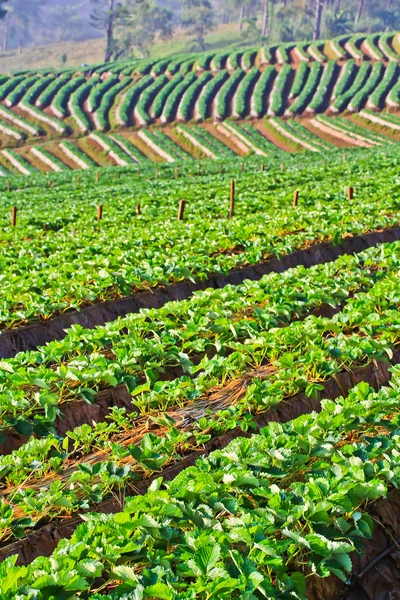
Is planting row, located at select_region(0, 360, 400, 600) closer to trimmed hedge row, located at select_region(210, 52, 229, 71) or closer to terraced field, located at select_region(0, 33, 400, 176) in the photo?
terraced field, located at select_region(0, 33, 400, 176)

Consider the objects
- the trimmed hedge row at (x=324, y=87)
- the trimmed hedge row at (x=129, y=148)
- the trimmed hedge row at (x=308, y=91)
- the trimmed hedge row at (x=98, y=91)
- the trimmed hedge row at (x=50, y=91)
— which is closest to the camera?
the trimmed hedge row at (x=129, y=148)

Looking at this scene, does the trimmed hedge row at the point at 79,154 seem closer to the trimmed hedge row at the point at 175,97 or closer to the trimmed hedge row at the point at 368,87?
the trimmed hedge row at the point at 175,97

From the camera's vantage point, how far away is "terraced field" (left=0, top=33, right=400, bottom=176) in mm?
55906

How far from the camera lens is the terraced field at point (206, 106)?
55.9 m

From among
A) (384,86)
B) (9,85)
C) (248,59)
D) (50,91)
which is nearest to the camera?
(384,86)

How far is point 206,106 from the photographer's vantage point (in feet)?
214

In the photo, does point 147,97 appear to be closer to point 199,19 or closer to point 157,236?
point 157,236

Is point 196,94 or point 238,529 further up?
point 238,529

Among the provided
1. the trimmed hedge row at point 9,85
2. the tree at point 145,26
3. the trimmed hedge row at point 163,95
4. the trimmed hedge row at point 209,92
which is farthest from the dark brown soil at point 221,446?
the tree at point 145,26

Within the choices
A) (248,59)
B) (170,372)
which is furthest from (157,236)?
(248,59)

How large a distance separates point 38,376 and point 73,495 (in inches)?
A: 96.6

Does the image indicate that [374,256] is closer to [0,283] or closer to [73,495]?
[0,283]

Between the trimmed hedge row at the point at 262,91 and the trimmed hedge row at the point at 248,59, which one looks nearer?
the trimmed hedge row at the point at 262,91

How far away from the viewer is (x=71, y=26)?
197 metres
